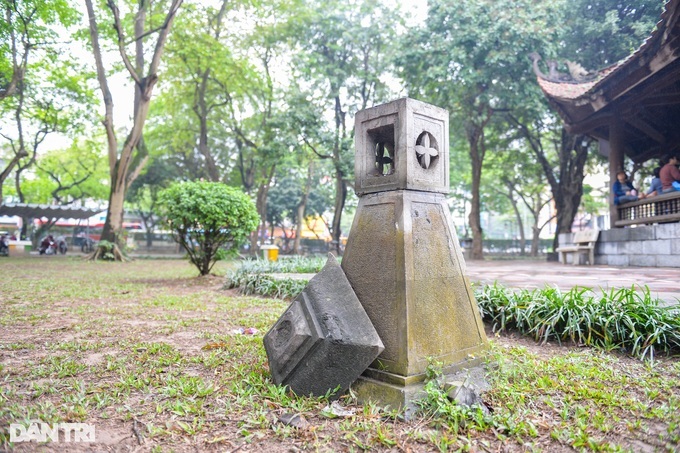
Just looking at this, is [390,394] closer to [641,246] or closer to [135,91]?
[641,246]

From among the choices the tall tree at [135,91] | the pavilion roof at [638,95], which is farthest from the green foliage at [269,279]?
the tall tree at [135,91]

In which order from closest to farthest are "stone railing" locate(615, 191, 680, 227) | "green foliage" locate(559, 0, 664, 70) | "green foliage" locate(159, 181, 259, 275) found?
"green foliage" locate(159, 181, 259, 275), "stone railing" locate(615, 191, 680, 227), "green foliage" locate(559, 0, 664, 70)

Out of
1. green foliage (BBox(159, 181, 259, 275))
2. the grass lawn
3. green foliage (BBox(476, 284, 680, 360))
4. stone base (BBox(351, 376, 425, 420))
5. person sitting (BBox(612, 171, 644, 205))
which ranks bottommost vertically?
the grass lawn

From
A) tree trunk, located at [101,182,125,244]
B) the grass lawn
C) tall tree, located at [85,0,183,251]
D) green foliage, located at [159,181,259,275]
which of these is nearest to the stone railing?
the grass lawn

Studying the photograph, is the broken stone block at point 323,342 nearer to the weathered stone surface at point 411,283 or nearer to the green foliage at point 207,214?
the weathered stone surface at point 411,283

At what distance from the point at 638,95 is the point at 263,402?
9250 mm

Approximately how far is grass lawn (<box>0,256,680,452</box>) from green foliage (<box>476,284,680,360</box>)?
0.14m

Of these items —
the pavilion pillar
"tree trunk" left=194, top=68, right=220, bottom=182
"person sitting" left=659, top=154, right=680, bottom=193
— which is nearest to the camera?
"person sitting" left=659, top=154, right=680, bottom=193

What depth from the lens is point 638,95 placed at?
834 cm

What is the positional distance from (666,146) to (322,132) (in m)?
10.0

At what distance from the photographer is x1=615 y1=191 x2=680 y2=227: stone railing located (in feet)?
27.3

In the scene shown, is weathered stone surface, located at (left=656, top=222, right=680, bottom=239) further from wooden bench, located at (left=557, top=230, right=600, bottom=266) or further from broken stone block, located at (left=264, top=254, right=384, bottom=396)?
broken stone block, located at (left=264, top=254, right=384, bottom=396)

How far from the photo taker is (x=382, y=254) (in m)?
2.65

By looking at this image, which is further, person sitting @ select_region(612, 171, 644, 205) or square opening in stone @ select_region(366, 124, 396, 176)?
person sitting @ select_region(612, 171, 644, 205)
